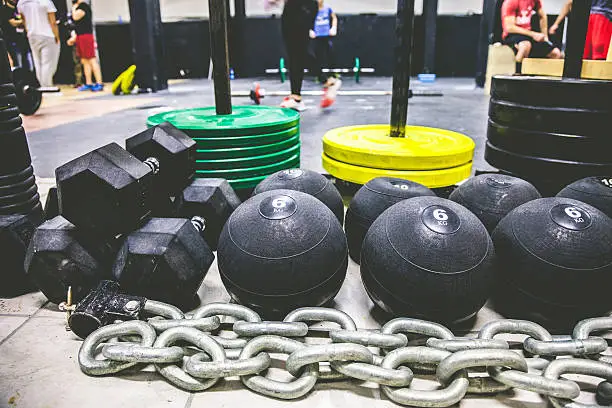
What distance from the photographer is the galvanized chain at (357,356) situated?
987 mm

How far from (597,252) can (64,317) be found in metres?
1.54

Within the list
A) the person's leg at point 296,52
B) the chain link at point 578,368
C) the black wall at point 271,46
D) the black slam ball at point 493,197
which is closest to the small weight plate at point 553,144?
the black slam ball at point 493,197

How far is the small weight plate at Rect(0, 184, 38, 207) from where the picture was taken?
1.69m

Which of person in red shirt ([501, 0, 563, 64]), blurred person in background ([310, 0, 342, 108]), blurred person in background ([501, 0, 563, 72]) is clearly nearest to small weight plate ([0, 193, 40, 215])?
blurred person in background ([501, 0, 563, 72])

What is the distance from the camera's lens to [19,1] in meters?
6.69

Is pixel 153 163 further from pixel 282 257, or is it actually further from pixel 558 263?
pixel 558 263

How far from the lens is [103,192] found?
1.31 metres

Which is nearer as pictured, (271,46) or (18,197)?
(18,197)

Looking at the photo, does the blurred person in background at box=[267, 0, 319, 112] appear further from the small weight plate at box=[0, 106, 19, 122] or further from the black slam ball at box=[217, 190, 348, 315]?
the black slam ball at box=[217, 190, 348, 315]

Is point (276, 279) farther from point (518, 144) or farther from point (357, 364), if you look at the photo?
point (518, 144)

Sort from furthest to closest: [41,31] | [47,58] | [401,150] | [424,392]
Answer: [47,58], [41,31], [401,150], [424,392]

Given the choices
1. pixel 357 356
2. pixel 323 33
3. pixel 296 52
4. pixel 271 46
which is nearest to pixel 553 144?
pixel 357 356

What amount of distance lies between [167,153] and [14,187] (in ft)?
1.98

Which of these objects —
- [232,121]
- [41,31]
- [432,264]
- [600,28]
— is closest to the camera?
[432,264]
